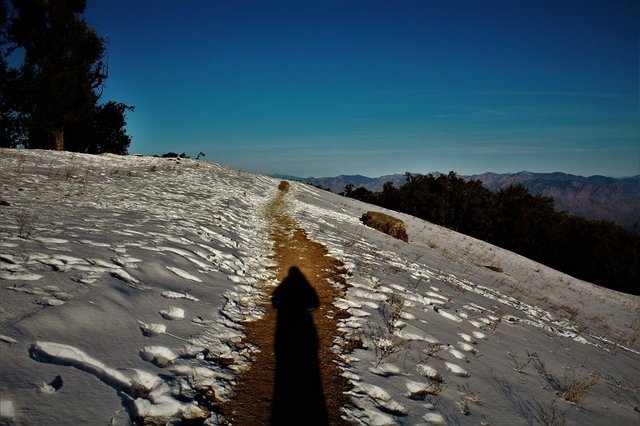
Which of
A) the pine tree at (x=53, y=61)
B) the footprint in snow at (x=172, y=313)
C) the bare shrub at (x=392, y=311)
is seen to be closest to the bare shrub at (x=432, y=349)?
the bare shrub at (x=392, y=311)

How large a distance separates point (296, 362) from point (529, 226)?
66419mm

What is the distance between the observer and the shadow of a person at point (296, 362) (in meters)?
4.03

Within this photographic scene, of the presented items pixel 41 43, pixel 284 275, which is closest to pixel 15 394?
pixel 284 275

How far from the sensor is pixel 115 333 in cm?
424

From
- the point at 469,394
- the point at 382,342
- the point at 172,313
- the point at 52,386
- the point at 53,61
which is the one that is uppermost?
the point at 53,61

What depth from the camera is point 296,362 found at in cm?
507

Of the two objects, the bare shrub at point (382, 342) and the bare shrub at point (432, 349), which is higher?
the bare shrub at point (382, 342)

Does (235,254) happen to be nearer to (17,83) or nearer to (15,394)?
(15,394)

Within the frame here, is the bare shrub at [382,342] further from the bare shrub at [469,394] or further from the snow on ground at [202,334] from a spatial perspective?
the bare shrub at [469,394]

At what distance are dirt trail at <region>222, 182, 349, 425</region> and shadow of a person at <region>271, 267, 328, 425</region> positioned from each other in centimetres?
7

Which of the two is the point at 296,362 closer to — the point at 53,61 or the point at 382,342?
the point at 382,342

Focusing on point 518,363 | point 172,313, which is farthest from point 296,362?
point 518,363

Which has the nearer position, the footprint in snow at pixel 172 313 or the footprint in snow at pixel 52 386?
the footprint in snow at pixel 52 386

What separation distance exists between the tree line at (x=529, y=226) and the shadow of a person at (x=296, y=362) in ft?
198
